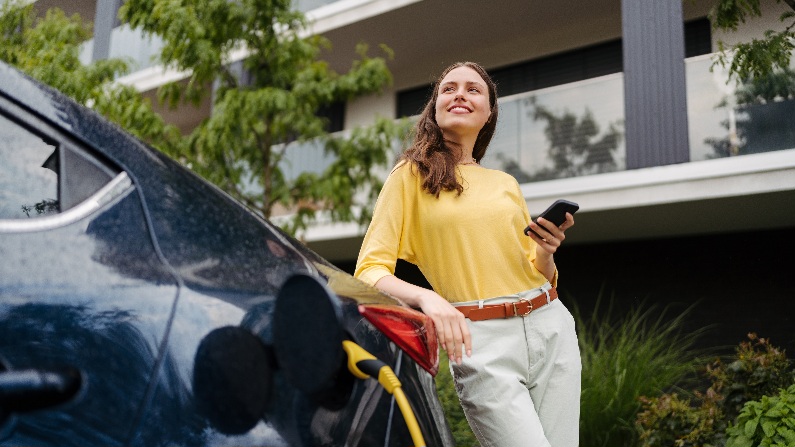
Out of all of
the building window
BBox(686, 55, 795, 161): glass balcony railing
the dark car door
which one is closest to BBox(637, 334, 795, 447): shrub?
BBox(686, 55, 795, 161): glass balcony railing

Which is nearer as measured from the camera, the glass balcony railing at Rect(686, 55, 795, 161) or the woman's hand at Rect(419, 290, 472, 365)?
the woman's hand at Rect(419, 290, 472, 365)

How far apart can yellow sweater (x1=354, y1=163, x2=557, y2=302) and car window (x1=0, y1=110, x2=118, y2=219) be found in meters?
0.79

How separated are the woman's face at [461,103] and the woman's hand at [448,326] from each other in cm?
64

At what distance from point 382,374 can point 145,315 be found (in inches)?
13.6

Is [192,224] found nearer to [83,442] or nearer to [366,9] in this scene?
[83,442]

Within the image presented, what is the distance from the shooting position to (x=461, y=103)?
1.97 meters

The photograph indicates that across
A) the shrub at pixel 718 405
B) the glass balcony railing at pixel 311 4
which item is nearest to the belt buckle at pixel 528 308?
the shrub at pixel 718 405

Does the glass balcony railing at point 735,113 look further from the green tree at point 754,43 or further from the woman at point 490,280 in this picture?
the woman at point 490,280

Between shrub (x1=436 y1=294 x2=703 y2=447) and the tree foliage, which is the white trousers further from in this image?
the tree foliage

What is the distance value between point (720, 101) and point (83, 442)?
7774 millimetres

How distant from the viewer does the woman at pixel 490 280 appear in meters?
1.71

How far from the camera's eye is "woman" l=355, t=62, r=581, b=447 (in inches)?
67.2

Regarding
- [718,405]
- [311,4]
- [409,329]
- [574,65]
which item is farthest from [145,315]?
[311,4]

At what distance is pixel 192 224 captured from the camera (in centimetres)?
109
